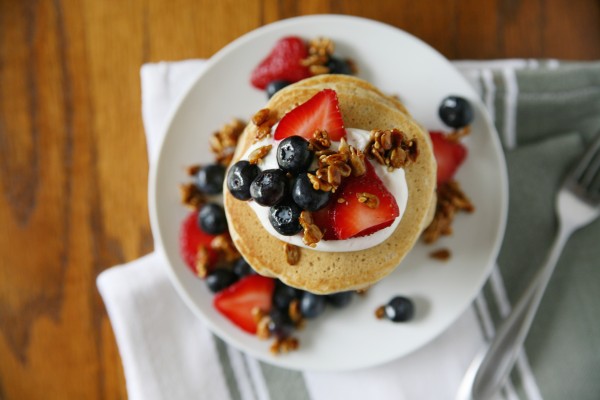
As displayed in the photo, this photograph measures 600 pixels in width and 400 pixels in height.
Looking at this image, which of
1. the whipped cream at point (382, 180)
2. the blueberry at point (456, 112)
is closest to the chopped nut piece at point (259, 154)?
the whipped cream at point (382, 180)

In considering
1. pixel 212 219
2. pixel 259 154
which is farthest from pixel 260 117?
pixel 212 219

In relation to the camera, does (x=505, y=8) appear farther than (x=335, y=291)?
Yes

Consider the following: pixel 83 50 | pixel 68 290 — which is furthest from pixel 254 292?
pixel 83 50

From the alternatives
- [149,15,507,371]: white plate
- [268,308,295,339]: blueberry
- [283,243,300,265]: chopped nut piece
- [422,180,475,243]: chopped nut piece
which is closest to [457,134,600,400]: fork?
[149,15,507,371]: white plate

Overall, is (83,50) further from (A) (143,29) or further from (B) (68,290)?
(B) (68,290)

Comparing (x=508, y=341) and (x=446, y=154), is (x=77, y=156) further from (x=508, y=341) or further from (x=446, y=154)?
(x=508, y=341)
